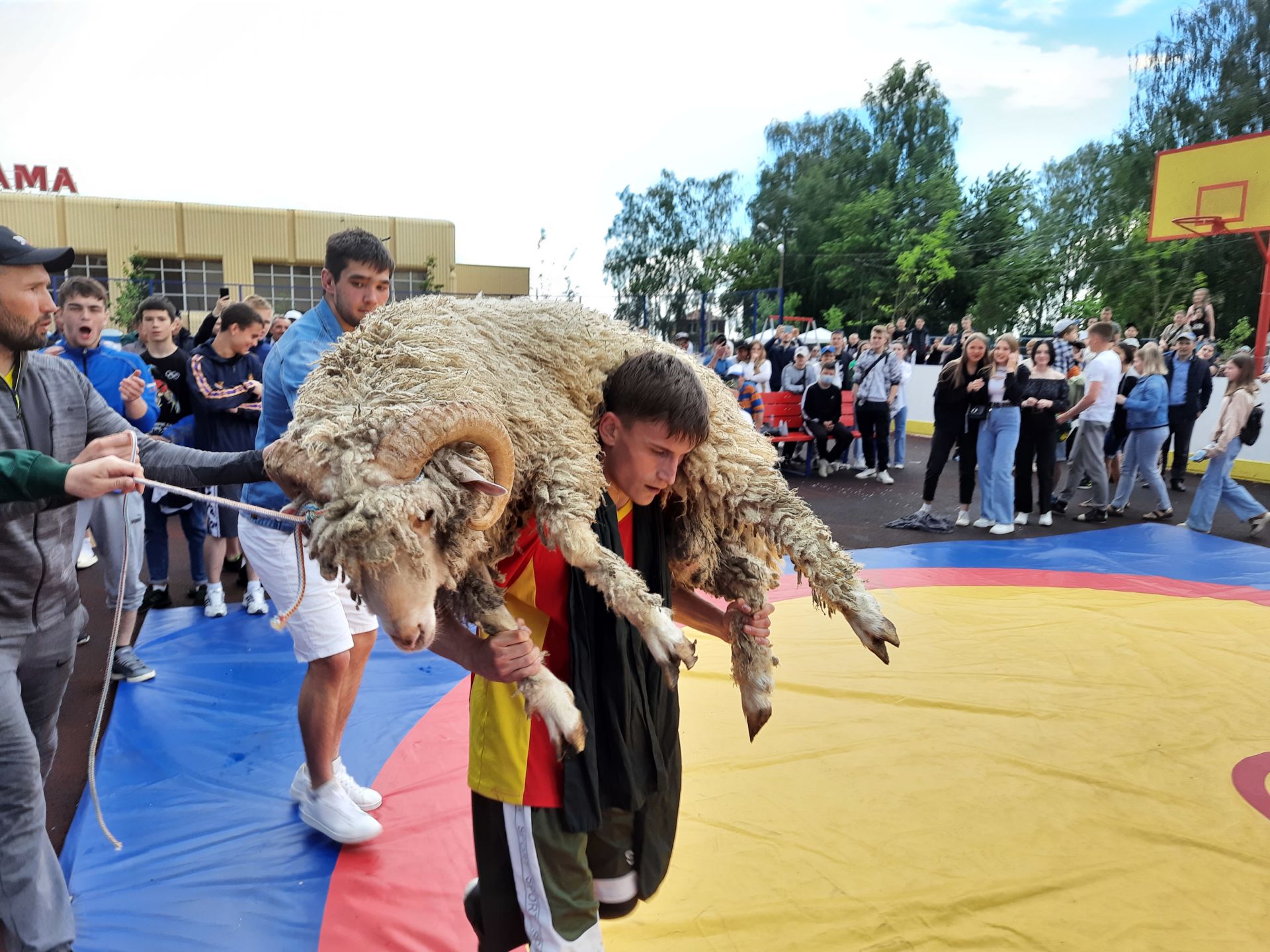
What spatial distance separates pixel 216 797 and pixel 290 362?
2.07m

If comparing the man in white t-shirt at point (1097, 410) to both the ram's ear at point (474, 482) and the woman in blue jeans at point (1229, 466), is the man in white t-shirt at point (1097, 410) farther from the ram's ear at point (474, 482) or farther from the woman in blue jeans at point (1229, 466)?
the ram's ear at point (474, 482)

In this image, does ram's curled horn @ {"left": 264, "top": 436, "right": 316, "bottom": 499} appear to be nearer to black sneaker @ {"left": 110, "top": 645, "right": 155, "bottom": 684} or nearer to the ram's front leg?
the ram's front leg

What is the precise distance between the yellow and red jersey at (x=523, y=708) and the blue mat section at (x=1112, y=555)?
5.49 meters

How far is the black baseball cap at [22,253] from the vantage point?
226 cm

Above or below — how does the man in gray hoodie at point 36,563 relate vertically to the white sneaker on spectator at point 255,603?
above

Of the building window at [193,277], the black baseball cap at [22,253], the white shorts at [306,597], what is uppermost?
the building window at [193,277]

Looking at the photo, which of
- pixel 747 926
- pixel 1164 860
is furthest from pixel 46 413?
pixel 1164 860

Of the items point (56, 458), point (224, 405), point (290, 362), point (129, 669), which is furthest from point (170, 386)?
point (290, 362)

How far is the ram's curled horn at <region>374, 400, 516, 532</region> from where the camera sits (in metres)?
1.53

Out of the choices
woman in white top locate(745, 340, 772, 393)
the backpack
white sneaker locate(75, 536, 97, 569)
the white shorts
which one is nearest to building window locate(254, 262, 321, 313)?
woman in white top locate(745, 340, 772, 393)

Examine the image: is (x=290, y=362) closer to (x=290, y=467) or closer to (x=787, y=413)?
(x=290, y=467)

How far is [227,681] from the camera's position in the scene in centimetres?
456

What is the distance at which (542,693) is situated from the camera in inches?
69.2

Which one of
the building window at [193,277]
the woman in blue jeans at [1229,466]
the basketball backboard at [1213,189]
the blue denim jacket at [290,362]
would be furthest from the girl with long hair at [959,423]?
the building window at [193,277]
